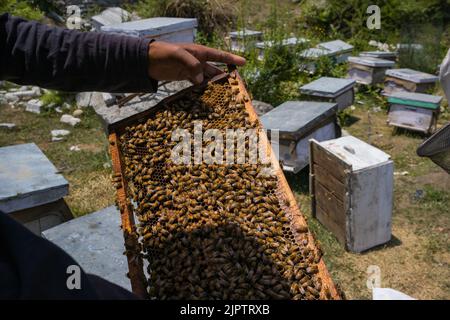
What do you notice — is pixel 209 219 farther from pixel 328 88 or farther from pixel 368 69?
pixel 368 69

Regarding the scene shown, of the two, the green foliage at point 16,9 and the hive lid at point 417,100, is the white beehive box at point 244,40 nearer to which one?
the hive lid at point 417,100

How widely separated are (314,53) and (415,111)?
2.88 meters

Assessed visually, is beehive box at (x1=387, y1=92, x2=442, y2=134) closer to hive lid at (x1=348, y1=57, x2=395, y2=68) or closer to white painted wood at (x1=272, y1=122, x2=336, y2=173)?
hive lid at (x1=348, y1=57, x2=395, y2=68)

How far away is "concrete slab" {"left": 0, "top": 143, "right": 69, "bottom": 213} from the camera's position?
3471mm

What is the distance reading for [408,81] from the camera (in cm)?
842

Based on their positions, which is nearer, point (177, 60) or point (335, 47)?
point (177, 60)

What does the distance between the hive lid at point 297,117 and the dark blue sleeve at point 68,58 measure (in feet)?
11.5

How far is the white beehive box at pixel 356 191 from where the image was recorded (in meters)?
4.59

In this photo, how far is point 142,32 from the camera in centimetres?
609

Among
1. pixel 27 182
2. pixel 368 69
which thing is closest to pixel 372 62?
pixel 368 69

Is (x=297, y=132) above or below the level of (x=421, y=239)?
above

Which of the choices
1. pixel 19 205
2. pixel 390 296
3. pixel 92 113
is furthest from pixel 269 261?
pixel 92 113
